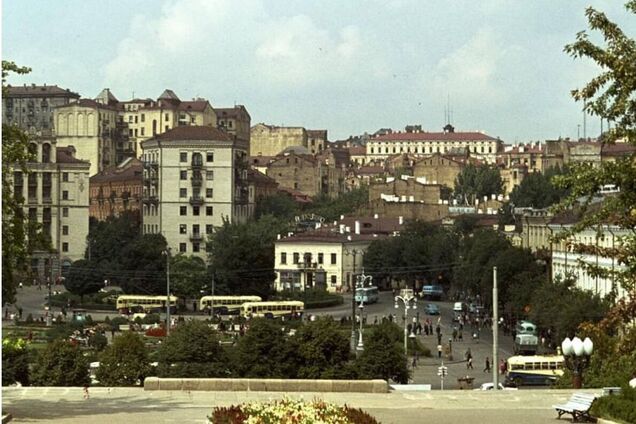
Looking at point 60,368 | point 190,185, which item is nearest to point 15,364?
point 60,368

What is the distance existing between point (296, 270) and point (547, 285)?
3794cm

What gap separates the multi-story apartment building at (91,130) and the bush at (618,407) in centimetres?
15000

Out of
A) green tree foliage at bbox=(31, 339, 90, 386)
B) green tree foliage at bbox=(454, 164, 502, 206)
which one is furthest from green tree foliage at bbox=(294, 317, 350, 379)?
green tree foliage at bbox=(454, 164, 502, 206)

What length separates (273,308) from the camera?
87.7 meters

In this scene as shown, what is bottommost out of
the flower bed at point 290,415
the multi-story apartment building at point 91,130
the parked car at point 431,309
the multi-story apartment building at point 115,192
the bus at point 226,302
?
the flower bed at point 290,415

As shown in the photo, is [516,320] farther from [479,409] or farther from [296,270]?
[479,409]

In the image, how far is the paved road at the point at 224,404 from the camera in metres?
24.7

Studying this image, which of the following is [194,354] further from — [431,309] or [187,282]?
[187,282]

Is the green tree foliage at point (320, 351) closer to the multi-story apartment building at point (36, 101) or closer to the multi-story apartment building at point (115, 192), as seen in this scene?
the multi-story apartment building at point (115, 192)

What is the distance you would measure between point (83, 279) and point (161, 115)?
88.9 metres

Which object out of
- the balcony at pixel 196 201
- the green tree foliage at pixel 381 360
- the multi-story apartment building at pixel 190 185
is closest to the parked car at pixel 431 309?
the multi-story apartment building at pixel 190 185

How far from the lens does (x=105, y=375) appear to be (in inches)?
1394

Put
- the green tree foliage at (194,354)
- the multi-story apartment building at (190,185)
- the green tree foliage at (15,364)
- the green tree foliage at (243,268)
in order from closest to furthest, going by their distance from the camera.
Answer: the green tree foliage at (15,364) → the green tree foliage at (194,354) → the green tree foliage at (243,268) → the multi-story apartment building at (190,185)

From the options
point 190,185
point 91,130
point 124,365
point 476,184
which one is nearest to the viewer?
point 124,365
